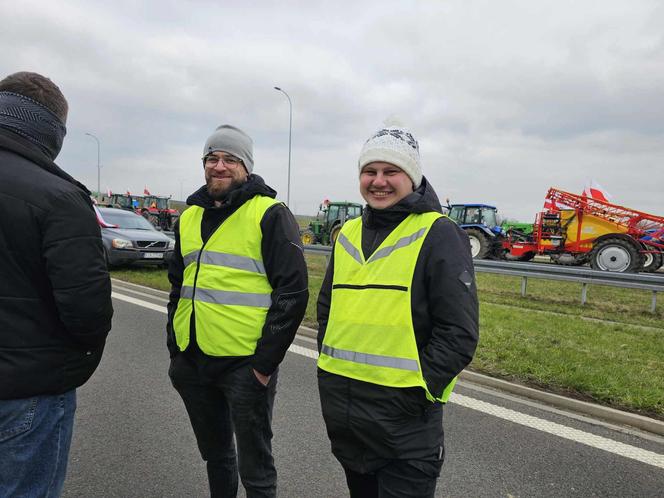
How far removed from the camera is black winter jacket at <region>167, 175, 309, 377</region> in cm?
199

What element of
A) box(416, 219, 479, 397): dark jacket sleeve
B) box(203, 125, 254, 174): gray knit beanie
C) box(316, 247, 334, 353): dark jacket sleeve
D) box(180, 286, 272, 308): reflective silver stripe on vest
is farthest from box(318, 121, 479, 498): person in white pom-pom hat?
box(203, 125, 254, 174): gray knit beanie

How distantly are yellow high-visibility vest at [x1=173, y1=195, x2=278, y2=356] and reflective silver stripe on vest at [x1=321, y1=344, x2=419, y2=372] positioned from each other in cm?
46

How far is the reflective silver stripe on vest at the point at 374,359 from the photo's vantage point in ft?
5.12

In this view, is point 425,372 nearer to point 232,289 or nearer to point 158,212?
point 232,289

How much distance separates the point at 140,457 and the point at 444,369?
2306 millimetres

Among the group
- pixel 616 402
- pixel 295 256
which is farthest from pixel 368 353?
pixel 616 402

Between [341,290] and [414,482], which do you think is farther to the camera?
[341,290]

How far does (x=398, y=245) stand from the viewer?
1.67 meters

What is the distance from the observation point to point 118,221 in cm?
1147

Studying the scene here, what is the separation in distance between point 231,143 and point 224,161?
9 centimetres

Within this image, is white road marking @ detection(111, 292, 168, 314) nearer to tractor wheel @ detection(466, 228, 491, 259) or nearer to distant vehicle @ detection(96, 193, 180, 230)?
tractor wheel @ detection(466, 228, 491, 259)

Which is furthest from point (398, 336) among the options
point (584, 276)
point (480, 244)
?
point (480, 244)

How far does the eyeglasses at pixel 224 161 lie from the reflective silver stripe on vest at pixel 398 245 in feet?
2.95

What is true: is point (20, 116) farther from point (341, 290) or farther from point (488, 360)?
point (488, 360)
